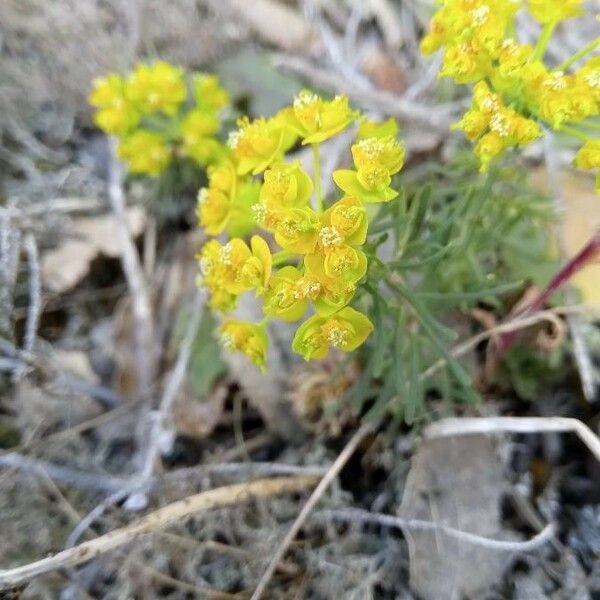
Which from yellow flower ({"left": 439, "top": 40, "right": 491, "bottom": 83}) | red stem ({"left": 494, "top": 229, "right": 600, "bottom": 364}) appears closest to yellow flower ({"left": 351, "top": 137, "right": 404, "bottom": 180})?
yellow flower ({"left": 439, "top": 40, "right": 491, "bottom": 83})

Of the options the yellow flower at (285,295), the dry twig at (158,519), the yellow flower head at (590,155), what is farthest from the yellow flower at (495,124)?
the dry twig at (158,519)

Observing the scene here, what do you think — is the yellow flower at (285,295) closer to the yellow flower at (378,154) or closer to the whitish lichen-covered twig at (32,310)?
the yellow flower at (378,154)

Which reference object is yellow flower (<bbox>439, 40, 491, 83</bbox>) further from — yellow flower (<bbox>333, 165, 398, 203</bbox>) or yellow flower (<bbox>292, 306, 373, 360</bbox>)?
yellow flower (<bbox>292, 306, 373, 360</bbox>)

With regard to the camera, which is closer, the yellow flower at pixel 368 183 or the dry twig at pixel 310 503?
the yellow flower at pixel 368 183

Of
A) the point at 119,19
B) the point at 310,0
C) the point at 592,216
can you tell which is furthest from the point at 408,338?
the point at 119,19

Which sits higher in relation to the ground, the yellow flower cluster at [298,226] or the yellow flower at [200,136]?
the yellow flower at [200,136]

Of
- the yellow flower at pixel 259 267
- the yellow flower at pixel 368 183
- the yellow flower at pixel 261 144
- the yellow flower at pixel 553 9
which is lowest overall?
the yellow flower at pixel 259 267

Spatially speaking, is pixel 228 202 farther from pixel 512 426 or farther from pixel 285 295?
pixel 512 426
